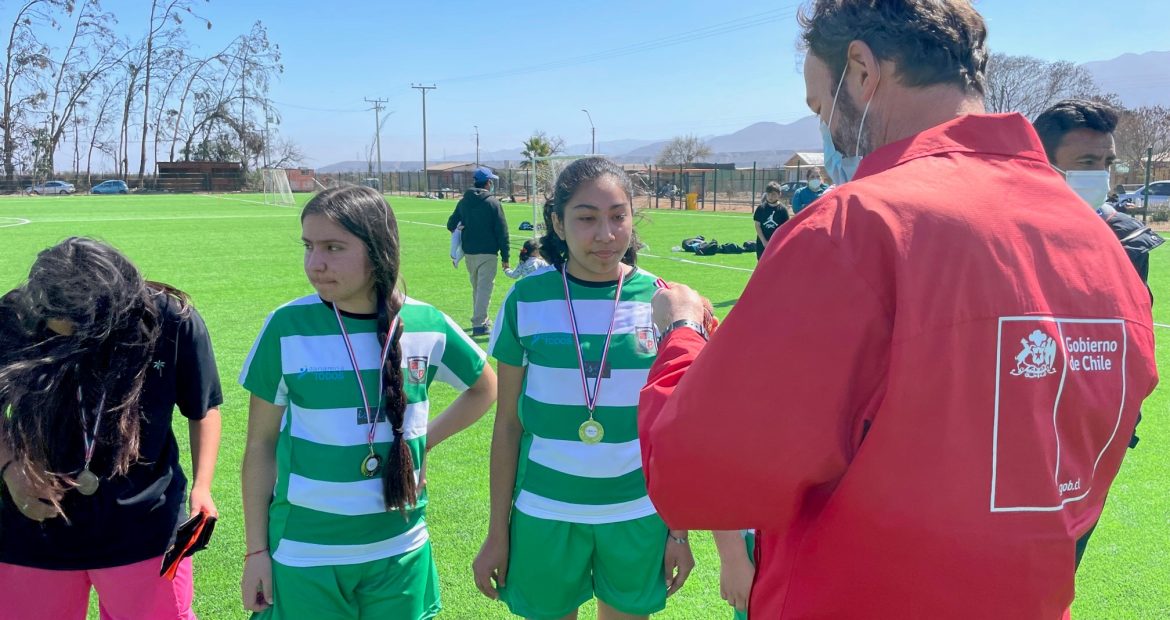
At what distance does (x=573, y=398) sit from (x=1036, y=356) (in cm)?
161

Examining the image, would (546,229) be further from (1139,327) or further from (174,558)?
(1139,327)

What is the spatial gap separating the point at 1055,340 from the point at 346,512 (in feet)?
6.48

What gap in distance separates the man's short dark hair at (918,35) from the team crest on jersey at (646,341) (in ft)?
4.64

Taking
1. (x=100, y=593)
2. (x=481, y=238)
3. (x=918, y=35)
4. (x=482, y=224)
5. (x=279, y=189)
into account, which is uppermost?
(x=279, y=189)

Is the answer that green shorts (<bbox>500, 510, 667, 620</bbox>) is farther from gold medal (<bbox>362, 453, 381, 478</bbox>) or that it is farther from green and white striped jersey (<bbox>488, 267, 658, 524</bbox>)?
gold medal (<bbox>362, 453, 381, 478</bbox>)

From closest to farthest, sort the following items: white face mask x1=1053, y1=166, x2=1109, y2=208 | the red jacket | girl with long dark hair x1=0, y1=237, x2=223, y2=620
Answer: the red jacket < girl with long dark hair x1=0, y1=237, x2=223, y2=620 < white face mask x1=1053, y1=166, x2=1109, y2=208

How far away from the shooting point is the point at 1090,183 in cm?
347

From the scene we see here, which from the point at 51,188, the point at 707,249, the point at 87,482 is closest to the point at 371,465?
the point at 87,482

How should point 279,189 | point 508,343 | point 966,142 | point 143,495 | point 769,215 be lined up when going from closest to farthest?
point 966,142
point 143,495
point 508,343
point 769,215
point 279,189

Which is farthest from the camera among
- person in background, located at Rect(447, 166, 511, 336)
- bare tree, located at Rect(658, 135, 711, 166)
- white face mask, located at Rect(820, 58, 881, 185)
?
bare tree, located at Rect(658, 135, 711, 166)

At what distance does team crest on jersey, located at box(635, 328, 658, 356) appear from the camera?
2637 millimetres

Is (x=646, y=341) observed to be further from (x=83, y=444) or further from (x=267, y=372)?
(x=83, y=444)

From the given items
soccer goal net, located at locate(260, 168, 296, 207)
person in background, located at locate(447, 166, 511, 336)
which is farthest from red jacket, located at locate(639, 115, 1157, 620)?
soccer goal net, located at locate(260, 168, 296, 207)

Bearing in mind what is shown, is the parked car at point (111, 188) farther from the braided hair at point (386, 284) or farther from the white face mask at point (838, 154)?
the white face mask at point (838, 154)
